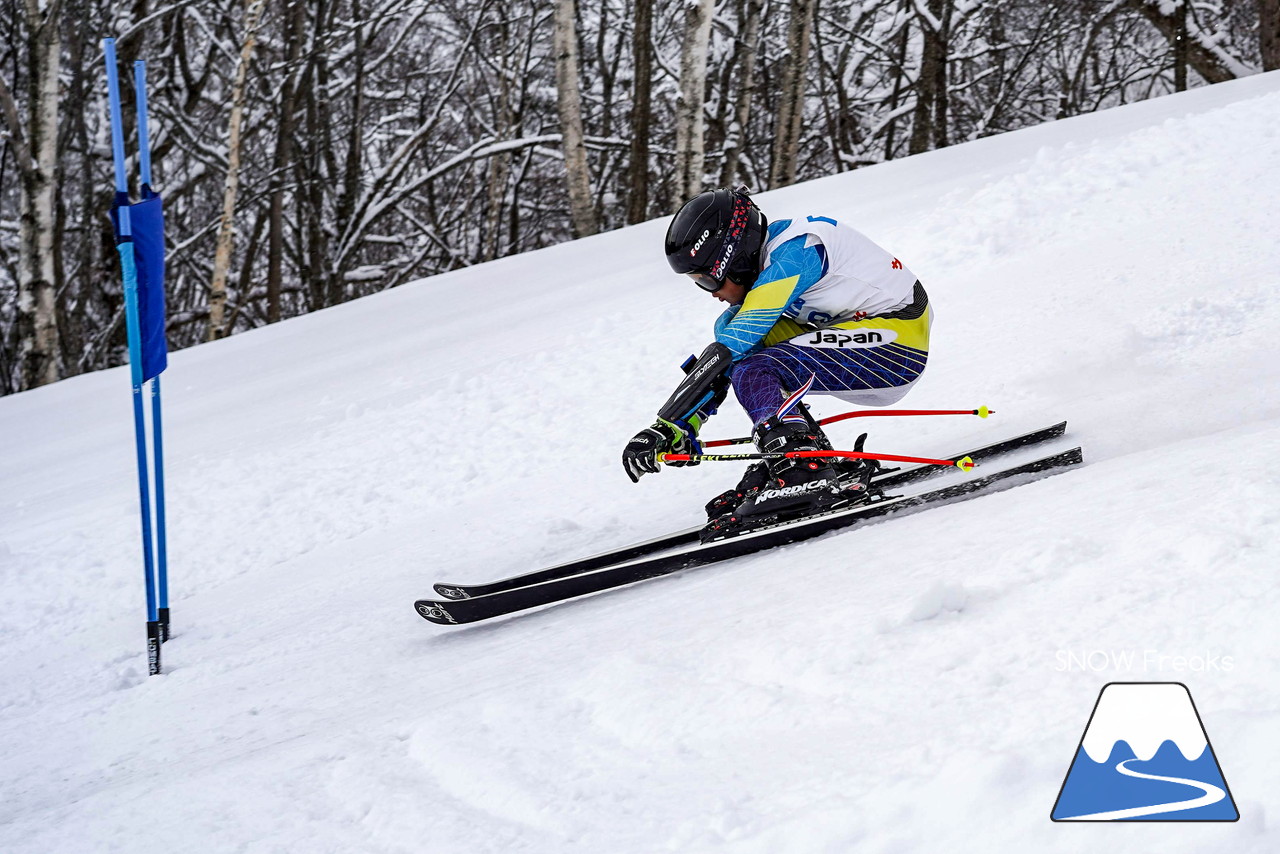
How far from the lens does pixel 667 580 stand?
3697 millimetres

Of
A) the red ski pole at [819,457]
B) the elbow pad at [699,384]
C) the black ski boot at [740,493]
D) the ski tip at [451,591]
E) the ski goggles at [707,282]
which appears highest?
the ski goggles at [707,282]

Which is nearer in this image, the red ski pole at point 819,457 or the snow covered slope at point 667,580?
the snow covered slope at point 667,580

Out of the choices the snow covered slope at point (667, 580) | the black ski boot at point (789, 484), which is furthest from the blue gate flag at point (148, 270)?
the black ski boot at point (789, 484)

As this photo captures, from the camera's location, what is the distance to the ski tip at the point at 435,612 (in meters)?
3.64

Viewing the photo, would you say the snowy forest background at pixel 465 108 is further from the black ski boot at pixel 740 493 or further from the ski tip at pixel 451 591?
the ski tip at pixel 451 591

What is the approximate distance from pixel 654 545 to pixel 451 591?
0.81 m

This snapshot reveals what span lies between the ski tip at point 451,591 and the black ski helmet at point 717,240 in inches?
57.7

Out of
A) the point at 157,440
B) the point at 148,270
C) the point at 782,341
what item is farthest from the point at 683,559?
the point at 148,270

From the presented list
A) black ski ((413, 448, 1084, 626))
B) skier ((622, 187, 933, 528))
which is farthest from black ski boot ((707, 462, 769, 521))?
black ski ((413, 448, 1084, 626))

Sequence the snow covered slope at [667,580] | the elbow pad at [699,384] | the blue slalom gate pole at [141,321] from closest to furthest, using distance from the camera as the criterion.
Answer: the snow covered slope at [667,580], the elbow pad at [699,384], the blue slalom gate pole at [141,321]

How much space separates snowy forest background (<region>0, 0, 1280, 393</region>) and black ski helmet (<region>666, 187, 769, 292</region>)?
7794 millimetres

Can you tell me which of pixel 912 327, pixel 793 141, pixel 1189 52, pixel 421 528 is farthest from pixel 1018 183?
pixel 1189 52

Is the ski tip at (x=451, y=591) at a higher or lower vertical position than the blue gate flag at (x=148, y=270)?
lower

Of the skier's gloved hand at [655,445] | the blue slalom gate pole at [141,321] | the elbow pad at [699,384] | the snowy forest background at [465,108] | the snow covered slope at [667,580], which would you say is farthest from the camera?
the snowy forest background at [465,108]
